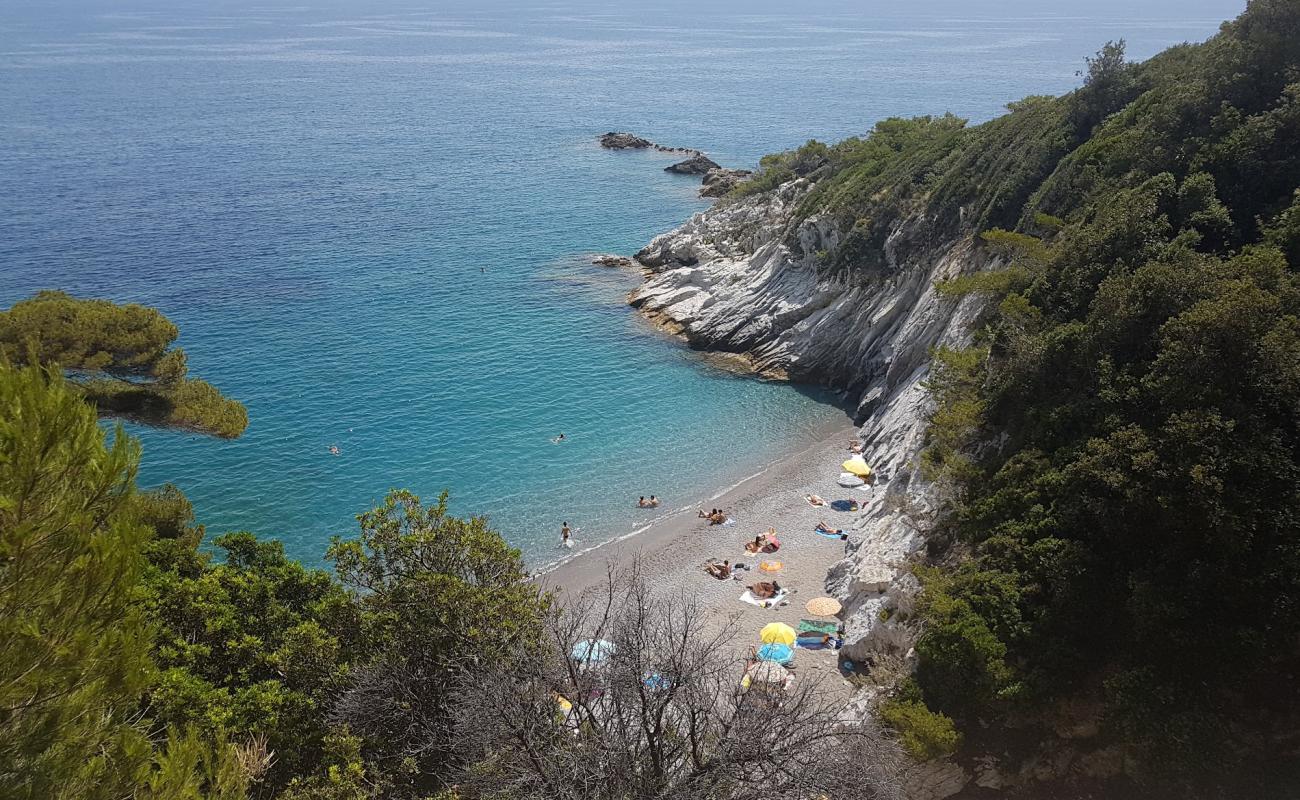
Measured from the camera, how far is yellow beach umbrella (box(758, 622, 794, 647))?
2353 centimetres

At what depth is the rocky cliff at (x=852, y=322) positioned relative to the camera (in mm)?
23531

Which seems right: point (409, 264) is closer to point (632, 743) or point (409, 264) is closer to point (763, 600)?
point (763, 600)

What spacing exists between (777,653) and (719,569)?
5633 millimetres

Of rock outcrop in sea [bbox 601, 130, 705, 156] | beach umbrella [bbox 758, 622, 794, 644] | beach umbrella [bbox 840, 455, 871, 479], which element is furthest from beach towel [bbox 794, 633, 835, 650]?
rock outcrop in sea [bbox 601, 130, 705, 156]

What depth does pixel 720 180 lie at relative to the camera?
81062mm

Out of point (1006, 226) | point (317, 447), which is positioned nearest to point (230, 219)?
point (317, 447)

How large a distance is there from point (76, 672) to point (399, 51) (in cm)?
20545

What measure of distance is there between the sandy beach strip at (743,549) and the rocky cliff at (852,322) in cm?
149

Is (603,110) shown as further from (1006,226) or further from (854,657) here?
(854,657)

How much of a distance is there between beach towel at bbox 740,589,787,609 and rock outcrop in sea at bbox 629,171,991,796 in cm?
186

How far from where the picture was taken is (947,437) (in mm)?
23547

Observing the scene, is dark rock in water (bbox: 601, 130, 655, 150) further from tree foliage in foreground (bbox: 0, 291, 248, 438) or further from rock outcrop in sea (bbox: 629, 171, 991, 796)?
tree foliage in foreground (bbox: 0, 291, 248, 438)

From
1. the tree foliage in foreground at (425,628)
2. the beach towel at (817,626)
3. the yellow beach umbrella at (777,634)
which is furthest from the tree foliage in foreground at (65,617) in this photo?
the beach towel at (817,626)

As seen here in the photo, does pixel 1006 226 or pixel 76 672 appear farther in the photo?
pixel 1006 226
